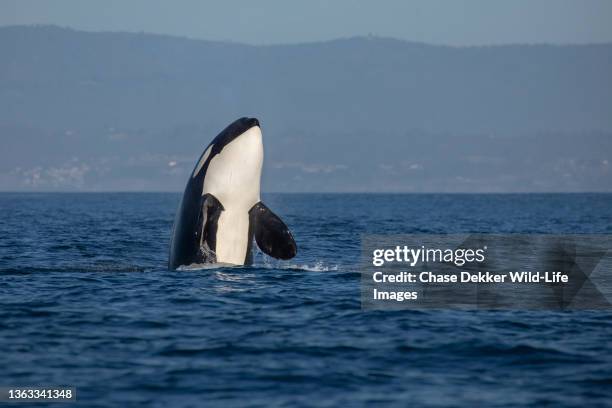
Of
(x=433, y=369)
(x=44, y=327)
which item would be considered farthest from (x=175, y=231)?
(x=433, y=369)

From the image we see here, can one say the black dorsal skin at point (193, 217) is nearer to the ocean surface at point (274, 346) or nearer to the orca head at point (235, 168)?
the orca head at point (235, 168)

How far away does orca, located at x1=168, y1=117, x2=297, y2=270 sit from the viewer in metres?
21.8

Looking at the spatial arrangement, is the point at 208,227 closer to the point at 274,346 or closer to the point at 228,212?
the point at 228,212

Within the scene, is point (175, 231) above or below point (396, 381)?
above

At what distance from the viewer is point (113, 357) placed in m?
14.8

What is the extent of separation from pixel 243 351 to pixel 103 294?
5668mm

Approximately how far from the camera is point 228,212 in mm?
21922

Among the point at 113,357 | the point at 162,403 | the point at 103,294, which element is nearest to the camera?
the point at 162,403

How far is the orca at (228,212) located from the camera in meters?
21.8

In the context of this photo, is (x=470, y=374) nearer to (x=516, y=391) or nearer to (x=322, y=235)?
(x=516, y=391)

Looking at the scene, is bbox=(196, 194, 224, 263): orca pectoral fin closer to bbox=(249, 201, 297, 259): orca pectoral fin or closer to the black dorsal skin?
the black dorsal skin

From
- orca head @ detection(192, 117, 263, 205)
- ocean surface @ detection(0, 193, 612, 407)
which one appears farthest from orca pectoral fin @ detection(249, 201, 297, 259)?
ocean surface @ detection(0, 193, 612, 407)

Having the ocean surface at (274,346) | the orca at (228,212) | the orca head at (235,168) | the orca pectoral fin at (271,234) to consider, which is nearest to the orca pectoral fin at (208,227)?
the orca at (228,212)

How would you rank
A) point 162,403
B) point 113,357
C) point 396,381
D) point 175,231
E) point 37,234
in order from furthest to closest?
point 37,234
point 175,231
point 113,357
point 396,381
point 162,403
